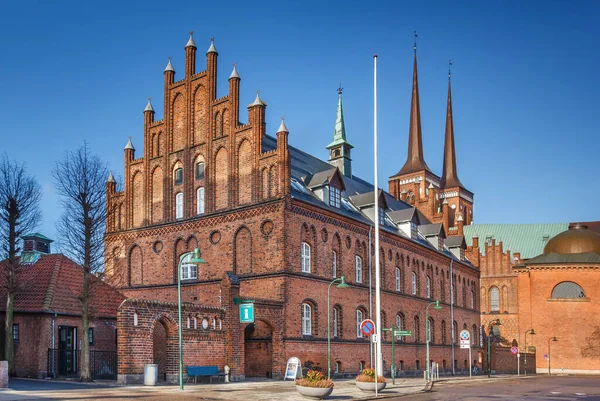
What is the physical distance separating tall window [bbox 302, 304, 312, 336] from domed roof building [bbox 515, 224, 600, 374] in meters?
40.8

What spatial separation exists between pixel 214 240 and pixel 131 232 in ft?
23.6

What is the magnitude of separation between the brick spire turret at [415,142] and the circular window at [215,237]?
6184 cm

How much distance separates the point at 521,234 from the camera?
97875mm

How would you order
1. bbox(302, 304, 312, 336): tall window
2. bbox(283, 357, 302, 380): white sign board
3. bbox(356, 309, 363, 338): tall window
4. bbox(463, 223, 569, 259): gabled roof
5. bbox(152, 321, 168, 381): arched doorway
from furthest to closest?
bbox(463, 223, 569, 259): gabled roof
bbox(356, 309, 363, 338): tall window
bbox(302, 304, 312, 336): tall window
bbox(152, 321, 168, 381): arched doorway
bbox(283, 357, 302, 380): white sign board

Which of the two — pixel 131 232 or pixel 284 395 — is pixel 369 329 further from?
pixel 131 232

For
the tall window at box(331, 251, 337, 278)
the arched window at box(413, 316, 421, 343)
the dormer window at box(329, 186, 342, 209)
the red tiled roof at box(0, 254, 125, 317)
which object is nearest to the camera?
the red tiled roof at box(0, 254, 125, 317)

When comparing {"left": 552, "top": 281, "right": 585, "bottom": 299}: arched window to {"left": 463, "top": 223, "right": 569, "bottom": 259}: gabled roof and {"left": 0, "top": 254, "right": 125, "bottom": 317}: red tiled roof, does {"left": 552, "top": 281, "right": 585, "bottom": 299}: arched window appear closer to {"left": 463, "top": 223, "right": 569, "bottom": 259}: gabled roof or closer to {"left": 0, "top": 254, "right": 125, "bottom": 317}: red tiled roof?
{"left": 463, "top": 223, "right": 569, "bottom": 259}: gabled roof

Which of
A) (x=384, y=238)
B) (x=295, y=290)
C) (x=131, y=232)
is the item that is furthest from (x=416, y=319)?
(x=131, y=232)

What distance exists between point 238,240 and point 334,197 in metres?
7.43

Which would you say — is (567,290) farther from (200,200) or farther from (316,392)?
(316,392)

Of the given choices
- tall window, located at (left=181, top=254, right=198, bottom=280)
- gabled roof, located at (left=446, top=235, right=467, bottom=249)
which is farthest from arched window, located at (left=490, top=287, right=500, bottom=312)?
tall window, located at (left=181, top=254, right=198, bottom=280)

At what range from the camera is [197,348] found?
33.1 m

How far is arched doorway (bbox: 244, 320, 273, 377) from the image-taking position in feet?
125

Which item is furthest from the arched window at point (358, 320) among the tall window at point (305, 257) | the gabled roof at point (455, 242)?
the gabled roof at point (455, 242)
